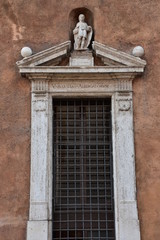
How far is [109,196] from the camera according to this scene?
30.7ft

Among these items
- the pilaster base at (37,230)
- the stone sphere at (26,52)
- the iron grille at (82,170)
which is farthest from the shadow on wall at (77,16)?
the pilaster base at (37,230)

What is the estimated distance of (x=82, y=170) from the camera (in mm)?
9469

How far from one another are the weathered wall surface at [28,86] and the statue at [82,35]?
154mm

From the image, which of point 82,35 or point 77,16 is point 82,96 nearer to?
point 82,35

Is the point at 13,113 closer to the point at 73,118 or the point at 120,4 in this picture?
the point at 73,118

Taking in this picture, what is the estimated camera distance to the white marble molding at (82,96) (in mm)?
8992

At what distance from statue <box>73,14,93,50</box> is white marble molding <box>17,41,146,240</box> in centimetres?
24

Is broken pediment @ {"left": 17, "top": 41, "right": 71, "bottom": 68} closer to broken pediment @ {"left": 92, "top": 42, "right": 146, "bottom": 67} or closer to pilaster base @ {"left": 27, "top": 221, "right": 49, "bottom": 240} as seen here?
broken pediment @ {"left": 92, "top": 42, "right": 146, "bottom": 67}

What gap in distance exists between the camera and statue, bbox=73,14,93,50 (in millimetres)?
9961

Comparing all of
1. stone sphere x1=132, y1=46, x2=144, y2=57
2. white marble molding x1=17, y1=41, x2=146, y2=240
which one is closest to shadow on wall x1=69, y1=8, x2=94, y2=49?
white marble molding x1=17, y1=41, x2=146, y2=240

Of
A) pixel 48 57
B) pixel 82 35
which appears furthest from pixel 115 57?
pixel 48 57

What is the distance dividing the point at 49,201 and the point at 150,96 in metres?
2.56

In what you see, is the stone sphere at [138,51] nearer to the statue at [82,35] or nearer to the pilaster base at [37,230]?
the statue at [82,35]

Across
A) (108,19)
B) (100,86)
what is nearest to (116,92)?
(100,86)
